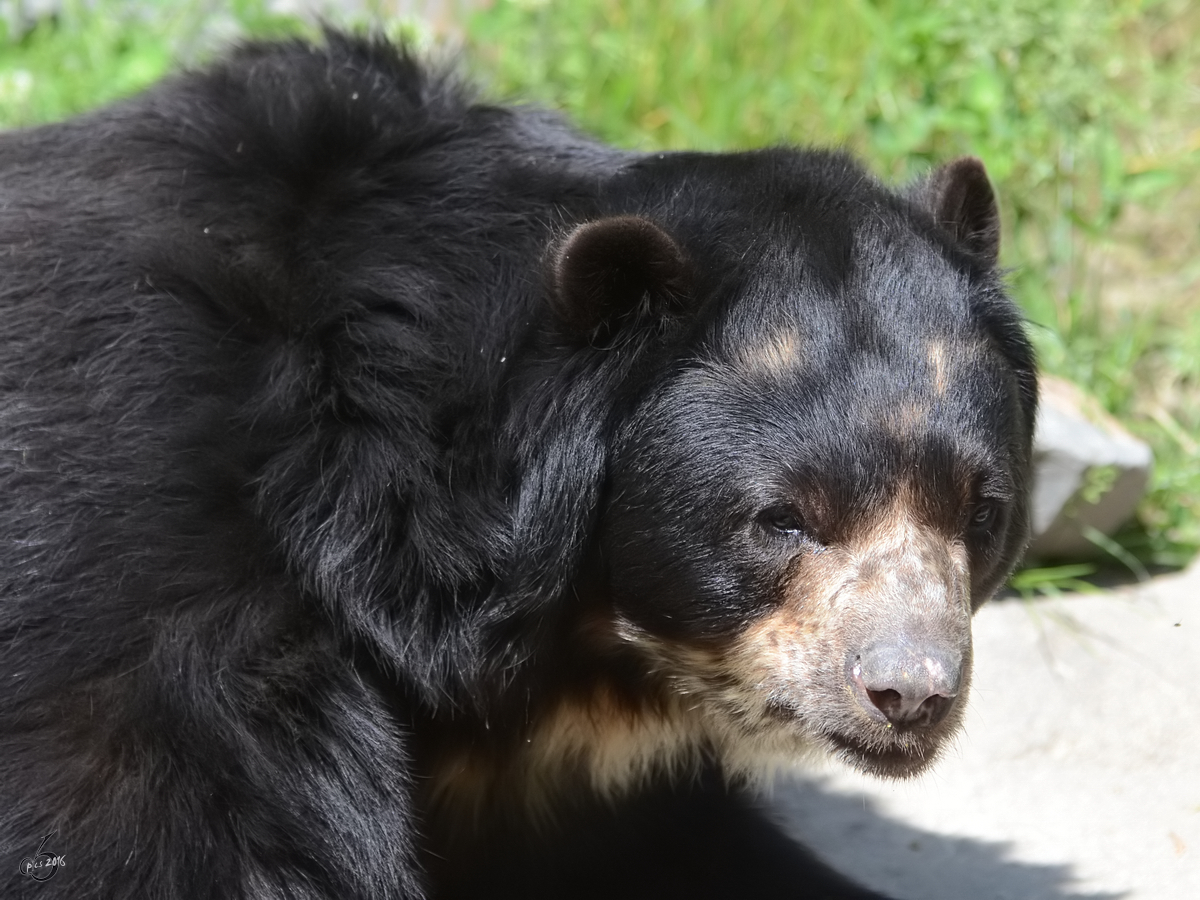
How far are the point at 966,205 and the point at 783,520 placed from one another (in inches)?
42.4

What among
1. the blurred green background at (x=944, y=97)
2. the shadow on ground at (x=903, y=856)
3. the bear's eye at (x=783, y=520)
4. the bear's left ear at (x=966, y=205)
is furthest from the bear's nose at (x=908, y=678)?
the blurred green background at (x=944, y=97)

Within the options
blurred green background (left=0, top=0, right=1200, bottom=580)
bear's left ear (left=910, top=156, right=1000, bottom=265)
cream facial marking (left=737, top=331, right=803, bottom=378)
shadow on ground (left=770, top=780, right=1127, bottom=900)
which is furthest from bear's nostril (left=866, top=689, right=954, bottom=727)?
blurred green background (left=0, top=0, right=1200, bottom=580)

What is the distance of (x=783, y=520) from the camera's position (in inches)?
126

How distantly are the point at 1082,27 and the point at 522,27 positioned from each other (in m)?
2.73

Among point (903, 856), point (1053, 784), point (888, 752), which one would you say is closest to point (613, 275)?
point (888, 752)

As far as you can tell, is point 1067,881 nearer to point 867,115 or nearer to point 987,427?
point 987,427

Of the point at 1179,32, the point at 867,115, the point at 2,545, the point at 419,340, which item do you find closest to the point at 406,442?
the point at 419,340

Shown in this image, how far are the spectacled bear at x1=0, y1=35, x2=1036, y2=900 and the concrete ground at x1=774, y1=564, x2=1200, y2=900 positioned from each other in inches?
48.1

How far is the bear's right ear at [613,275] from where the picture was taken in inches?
123

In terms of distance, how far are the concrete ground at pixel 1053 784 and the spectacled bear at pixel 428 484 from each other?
1221 millimetres

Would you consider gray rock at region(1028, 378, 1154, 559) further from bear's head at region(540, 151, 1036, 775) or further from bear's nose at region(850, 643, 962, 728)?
bear's nose at region(850, 643, 962, 728)

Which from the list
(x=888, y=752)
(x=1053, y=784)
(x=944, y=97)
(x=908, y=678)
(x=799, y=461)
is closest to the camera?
(x=908, y=678)

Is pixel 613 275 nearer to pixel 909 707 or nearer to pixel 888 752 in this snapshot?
pixel 909 707

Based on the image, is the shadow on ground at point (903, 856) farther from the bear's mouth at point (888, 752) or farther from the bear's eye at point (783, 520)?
the bear's eye at point (783, 520)
